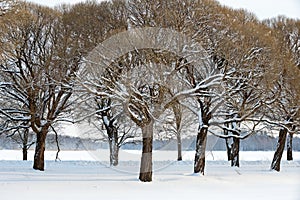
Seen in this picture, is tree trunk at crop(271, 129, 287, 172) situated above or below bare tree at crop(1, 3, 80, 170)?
below

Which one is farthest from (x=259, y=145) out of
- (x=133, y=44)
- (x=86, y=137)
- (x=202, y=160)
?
(x=133, y=44)

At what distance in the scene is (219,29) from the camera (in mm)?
15742

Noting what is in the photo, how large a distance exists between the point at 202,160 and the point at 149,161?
12.9 ft

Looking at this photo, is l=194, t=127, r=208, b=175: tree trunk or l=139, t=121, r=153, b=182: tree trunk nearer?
l=139, t=121, r=153, b=182: tree trunk

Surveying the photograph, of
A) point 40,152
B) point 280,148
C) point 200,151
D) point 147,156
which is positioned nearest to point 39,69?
point 40,152

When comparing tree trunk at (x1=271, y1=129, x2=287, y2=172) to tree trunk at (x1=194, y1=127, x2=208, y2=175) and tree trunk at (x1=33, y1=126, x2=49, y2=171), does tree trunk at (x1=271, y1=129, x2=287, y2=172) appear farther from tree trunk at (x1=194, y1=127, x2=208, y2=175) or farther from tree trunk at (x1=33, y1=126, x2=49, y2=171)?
tree trunk at (x1=33, y1=126, x2=49, y2=171)

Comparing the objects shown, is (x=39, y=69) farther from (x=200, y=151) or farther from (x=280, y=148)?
(x=280, y=148)

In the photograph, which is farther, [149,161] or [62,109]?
[62,109]

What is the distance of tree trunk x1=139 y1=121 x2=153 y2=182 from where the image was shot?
1473cm

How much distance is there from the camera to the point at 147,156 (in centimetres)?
1505

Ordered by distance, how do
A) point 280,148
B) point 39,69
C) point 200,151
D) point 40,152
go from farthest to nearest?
point 280,148 < point 40,152 < point 200,151 < point 39,69

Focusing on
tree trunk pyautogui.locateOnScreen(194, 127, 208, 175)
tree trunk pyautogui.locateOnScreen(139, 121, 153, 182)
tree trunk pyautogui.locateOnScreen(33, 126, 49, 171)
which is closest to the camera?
Result: tree trunk pyautogui.locateOnScreen(139, 121, 153, 182)

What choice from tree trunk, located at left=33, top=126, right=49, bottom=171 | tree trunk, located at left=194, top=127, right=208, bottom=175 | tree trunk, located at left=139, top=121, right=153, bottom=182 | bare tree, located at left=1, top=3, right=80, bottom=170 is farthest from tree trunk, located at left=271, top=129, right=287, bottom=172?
tree trunk, located at left=33, top=126, right=49, bottom=171

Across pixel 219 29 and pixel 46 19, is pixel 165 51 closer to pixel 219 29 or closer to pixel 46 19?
pixel 219 29
